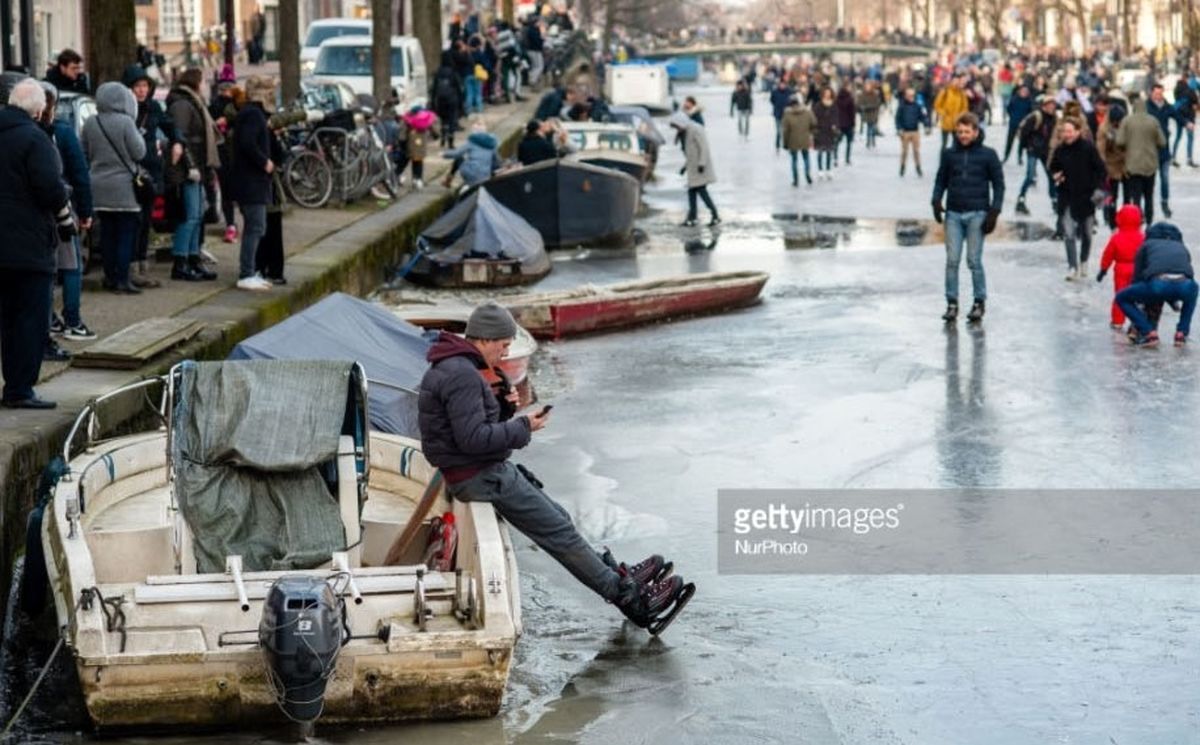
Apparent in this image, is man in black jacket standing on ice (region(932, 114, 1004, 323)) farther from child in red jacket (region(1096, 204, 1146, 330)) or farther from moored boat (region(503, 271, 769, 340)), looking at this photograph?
moored boat (region(503, 271, 769, 340))

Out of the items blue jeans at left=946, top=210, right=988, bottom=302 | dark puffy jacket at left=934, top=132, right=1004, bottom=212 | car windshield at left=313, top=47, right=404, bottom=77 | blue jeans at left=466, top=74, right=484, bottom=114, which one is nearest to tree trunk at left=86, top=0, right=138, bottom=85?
dark puffy jacket at left=934, top=132, right=1004, bottom=212

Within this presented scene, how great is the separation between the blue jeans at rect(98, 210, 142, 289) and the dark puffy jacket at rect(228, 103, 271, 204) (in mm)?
1151

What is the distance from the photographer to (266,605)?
8328mm

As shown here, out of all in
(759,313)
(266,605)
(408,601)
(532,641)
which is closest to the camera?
(266,605)

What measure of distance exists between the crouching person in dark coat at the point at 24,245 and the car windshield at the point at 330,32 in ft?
114

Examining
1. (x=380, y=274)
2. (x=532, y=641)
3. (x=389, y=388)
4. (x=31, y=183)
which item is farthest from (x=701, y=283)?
(x=532, y=641)

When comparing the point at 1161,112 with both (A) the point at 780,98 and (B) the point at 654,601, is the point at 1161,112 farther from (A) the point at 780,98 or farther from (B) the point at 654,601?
(B) the point at 654,601

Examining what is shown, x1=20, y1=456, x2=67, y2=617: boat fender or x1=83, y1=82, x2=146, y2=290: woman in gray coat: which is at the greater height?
x1=83, y1=82, x2=146, y2=290: woman in gray coat

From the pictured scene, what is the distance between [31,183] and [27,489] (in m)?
1.82

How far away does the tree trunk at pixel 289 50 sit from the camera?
30.9 meters

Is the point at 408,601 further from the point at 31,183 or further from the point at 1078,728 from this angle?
the point at 31,183

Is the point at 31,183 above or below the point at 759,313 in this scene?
above

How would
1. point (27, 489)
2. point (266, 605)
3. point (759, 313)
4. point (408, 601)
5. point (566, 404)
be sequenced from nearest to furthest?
point (266, 605), point (408, 601), point (27, 489), point (566, 404), point (759, 313)

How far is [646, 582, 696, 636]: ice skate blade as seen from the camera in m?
9.90
